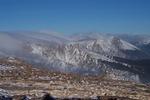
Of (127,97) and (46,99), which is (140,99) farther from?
(46,99)

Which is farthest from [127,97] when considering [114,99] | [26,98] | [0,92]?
[0,92]

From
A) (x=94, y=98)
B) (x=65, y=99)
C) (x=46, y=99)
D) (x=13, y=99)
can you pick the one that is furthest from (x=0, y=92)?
(x=46, y=99)

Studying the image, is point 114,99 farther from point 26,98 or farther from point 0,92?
point 0,92

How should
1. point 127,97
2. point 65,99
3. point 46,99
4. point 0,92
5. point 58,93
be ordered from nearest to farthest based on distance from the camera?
point 46,99 → point 0,92 → point 65,99 → point 58,93 → point 127,97

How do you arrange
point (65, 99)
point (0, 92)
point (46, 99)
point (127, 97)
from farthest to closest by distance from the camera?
point (127, 97) < point (65, 99) < point (0, 92) < point (46, 99)

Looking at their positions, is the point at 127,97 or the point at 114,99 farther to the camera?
the point at 127,97

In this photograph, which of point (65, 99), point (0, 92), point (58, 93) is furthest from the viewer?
point (58, 93)

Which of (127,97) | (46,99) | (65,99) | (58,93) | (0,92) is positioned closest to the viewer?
(46,99)

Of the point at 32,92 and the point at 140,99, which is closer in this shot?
the point at 32,92
